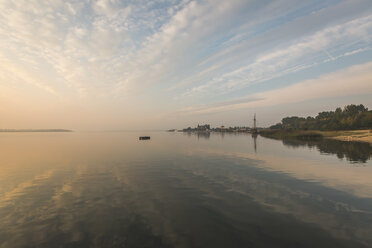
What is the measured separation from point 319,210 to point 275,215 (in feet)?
12.3

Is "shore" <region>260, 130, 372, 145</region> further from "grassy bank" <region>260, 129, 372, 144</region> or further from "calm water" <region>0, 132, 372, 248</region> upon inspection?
"calm water" <region>0, 132, 372, 248</region>

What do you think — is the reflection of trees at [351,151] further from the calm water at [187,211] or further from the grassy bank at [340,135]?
the grassy bank at [340,135]

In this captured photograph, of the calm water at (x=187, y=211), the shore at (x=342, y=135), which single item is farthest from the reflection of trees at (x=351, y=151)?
the shore at (x=342, y=135)

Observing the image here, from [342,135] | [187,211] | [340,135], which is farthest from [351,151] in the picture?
[340,135]

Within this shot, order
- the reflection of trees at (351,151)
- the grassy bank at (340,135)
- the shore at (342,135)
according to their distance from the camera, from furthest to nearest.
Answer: the grassy bank at (340,135) < the shore at (342,135) < the reflection of trees at (351,151)

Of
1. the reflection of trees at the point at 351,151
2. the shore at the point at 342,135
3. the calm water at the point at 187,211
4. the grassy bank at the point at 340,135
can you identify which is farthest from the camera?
the grassy bank at the point at 340,135

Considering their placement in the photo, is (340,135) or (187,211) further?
(340,135)

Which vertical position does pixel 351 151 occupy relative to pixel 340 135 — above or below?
below

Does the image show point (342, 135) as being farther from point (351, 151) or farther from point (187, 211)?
point (187, 211)

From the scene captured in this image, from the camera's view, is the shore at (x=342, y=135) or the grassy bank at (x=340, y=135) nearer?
the shore at (x=342, y=135)

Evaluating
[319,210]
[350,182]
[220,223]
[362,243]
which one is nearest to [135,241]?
[220,223]

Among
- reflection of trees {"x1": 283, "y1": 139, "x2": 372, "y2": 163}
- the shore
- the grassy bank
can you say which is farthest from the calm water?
the grassy bank

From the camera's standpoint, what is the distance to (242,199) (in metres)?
15.3

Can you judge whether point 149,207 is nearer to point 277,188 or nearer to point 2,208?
point 2,208
